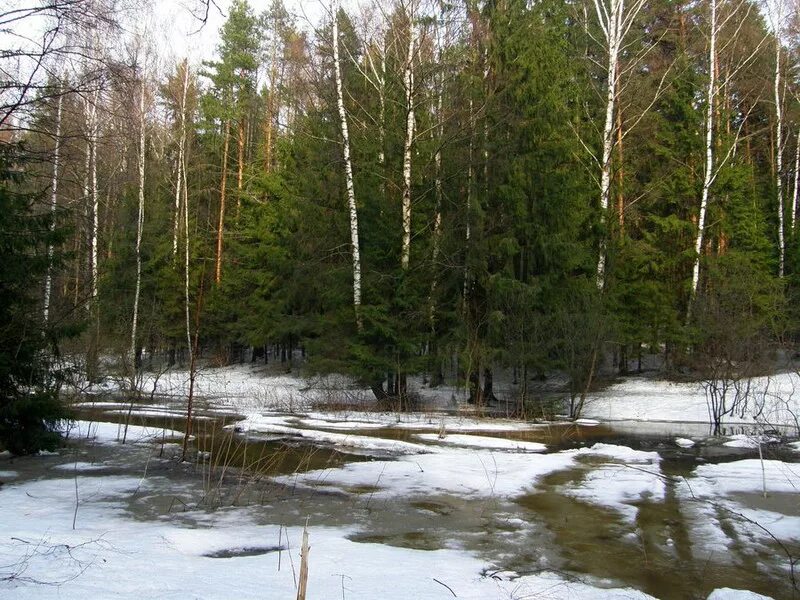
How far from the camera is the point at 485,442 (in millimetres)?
12008

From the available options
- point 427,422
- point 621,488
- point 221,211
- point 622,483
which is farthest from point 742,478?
point 221,211

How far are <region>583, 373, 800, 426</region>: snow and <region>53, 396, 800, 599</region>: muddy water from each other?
28.2 feet

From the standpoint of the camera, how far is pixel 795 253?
26.6m

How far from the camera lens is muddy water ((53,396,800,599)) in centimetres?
534

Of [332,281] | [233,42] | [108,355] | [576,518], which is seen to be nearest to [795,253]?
[332,281]

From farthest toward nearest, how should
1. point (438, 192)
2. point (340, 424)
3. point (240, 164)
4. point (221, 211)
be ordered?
point (240, 164)
point (221, 211)
point (438, 192)
point (340, 424)

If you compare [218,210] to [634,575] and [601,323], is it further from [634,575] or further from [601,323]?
[634,575]

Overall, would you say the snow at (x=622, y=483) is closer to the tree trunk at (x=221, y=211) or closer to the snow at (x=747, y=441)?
the snow at (x=747, y=441)

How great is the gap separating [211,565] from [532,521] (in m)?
3.48

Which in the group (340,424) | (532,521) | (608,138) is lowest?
(532,521)

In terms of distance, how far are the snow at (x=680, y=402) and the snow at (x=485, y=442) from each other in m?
6.74

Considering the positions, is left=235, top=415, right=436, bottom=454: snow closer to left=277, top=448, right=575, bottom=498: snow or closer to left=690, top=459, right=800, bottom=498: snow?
left=277, top=448, right=575, bottom=498: snow

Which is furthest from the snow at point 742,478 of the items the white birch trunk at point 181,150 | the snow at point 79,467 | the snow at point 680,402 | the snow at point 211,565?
the white birch trunk at point 181,150

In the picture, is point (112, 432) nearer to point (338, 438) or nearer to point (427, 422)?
point (338, 438)
